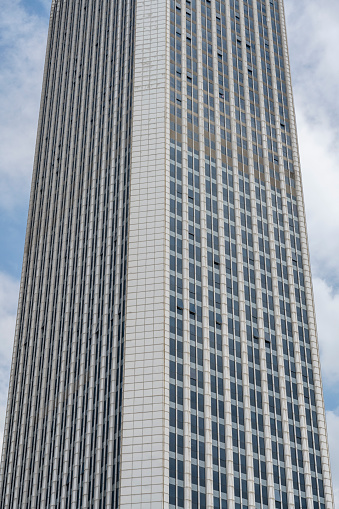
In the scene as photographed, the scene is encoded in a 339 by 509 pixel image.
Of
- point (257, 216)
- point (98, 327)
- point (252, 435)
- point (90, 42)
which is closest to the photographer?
point (252, 435)

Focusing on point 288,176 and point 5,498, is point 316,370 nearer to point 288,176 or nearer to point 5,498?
point 288,176

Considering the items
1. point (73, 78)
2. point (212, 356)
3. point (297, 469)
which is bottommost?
point (297, 469)

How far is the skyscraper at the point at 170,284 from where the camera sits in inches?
4348

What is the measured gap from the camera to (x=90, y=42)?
531 feet

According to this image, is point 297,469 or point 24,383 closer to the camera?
point 297,469

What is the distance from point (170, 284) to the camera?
119 m

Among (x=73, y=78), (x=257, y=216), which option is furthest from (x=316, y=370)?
(x=73, y=78)

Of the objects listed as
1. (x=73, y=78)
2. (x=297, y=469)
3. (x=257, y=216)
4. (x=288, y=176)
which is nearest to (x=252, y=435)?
(x=297, y=469)

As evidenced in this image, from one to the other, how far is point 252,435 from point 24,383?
41.4 metres

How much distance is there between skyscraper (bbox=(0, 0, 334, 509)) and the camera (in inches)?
4348

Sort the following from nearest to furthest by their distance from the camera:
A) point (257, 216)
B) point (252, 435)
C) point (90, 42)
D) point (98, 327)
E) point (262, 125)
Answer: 1. point (252, 435)
2. point (98, 327)
3. point (257, 216)
4. point (262, 125)
5. point (90, 42)

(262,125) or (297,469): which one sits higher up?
(262,125)

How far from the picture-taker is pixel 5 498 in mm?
131000

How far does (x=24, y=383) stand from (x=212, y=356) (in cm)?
3641
